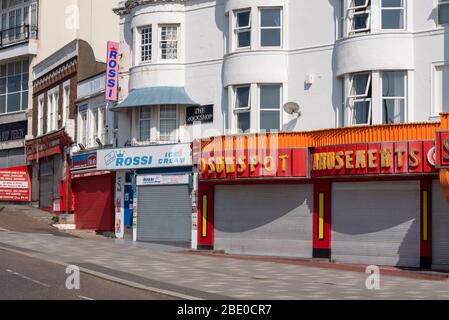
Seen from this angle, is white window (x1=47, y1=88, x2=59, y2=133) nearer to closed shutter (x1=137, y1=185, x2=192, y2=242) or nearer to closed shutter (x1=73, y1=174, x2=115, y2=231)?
closed shutter (x1=73, y1=174, x2=115, y2=231)

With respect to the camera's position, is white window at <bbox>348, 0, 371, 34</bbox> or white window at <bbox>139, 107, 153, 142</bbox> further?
white window at <bbox>139, 107, 153, 142</bbox>

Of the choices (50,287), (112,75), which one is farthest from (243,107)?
(50,287)

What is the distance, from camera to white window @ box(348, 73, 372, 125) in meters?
27.6

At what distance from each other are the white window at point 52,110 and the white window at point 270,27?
16.7 meters

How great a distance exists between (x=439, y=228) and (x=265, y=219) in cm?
650

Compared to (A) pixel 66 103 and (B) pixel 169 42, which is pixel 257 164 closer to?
(B) pixel 169 42

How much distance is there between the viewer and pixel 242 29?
30.8 metres

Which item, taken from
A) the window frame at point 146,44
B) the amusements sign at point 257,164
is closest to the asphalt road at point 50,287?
the amusements sign at point 257,164

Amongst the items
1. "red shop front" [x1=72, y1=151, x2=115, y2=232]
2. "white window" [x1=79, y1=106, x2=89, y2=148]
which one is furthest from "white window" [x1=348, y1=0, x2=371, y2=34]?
"white window" [x1=79, y1=106, x2=89, y2=148]

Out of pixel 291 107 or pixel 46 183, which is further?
pixel 46 183

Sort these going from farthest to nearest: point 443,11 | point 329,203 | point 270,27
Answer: point 270,27 → point 329,203 → point 443,11

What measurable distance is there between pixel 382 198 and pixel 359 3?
6.55 metres

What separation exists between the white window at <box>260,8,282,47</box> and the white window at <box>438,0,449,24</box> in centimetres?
591
